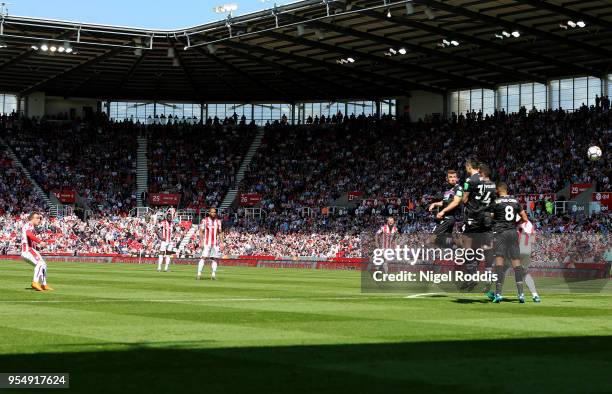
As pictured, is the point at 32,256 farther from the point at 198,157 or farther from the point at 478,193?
the point at 198,157

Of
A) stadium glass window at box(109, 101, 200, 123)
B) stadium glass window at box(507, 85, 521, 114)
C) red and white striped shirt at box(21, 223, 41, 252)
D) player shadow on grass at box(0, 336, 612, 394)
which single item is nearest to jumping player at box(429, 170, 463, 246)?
player shadow on grass at box(0, 336, 612, 394)

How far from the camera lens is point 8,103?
8106 centimetres

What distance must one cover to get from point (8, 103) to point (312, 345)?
75415mm

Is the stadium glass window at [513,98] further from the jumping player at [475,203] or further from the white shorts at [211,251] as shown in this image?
the jumping player at [475,203]

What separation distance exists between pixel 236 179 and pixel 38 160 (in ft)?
51.0

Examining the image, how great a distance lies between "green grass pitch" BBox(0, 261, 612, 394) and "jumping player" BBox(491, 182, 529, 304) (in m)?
0.66

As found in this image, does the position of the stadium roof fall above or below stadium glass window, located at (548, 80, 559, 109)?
above

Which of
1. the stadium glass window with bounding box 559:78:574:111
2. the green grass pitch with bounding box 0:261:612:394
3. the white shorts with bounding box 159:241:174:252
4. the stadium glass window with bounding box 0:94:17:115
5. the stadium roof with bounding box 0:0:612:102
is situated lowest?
the green grass pitch with bounding box 0:261:612:394

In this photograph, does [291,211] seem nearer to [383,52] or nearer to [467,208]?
[383,52]

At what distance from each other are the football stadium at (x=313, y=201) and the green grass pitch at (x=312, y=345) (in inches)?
2.5

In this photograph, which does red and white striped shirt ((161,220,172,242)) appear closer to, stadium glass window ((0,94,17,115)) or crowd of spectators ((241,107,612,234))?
crowd of spectators ((241,107,612,234))

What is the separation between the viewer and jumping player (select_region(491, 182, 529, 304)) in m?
17.7

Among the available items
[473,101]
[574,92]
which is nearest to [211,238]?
[574,92]


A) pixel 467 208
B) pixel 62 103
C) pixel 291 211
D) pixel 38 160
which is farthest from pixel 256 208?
pixel 467 208
